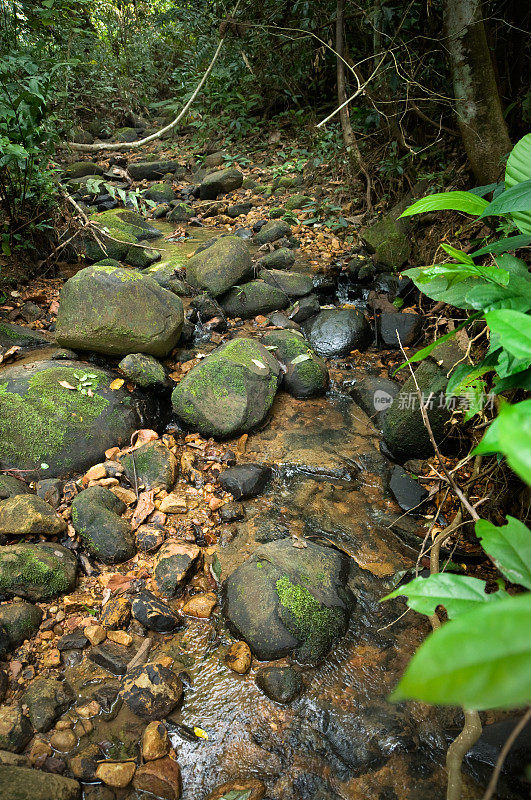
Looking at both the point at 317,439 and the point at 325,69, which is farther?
the point at 325,69

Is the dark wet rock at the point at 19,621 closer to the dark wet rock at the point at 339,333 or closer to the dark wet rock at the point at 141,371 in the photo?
the dark wet rock at the point at 141,371

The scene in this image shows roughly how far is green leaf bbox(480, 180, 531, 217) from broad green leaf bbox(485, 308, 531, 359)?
585 millimetres

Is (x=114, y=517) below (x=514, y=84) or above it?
below

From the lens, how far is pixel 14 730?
196cm

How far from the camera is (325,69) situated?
29.8 ft

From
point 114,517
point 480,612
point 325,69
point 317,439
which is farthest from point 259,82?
point 480,612

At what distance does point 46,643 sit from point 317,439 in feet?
7.82

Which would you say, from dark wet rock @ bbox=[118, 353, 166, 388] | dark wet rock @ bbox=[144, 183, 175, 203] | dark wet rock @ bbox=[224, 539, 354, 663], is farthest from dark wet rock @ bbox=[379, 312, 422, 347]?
dark wet rock @ bbox=[144, 183, 175, 203]

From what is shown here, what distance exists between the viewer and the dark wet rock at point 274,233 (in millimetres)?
6918

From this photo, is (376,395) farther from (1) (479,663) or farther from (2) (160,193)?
(2) (160,193)

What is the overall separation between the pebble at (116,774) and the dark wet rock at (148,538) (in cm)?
115

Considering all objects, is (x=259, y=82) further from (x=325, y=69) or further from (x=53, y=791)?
(x=53, y=791)

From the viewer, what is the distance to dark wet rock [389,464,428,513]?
3291 millimetres

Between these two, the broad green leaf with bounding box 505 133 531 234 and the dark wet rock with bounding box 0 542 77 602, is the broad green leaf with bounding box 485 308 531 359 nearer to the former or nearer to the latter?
the broad green leaf with bounding box 505 133 531 234
